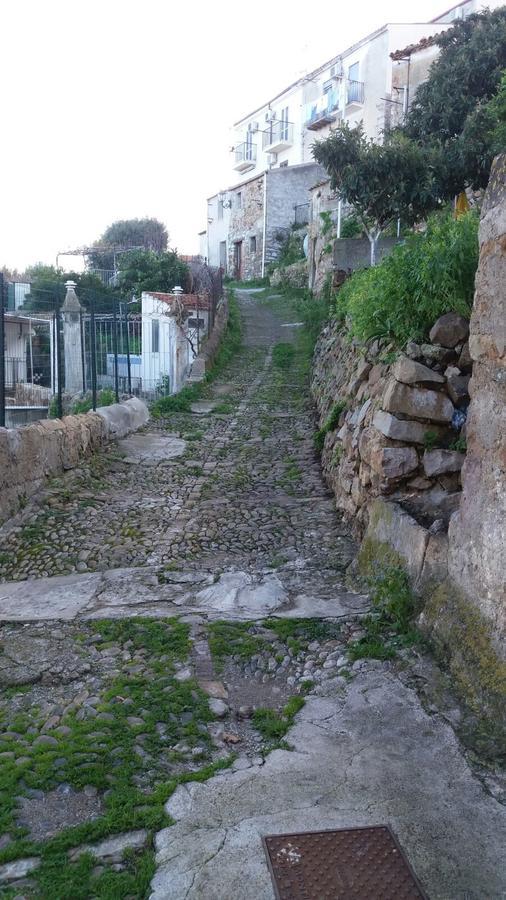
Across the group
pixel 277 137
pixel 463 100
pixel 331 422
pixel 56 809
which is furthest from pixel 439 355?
pixel 277 137

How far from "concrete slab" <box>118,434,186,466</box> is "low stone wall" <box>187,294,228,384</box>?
180 inches

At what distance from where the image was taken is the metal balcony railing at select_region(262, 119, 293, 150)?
39.3m

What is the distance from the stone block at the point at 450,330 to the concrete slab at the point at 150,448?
14.7ft

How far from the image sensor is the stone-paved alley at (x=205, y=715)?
7.91 feet

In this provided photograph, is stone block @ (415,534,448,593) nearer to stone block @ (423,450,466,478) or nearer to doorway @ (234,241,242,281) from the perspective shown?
stone block @ (423,450,466,478)

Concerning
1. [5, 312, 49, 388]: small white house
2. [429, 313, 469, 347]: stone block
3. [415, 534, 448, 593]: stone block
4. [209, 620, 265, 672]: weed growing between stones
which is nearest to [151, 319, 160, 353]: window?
[5, 312, 49, 388]: small white house

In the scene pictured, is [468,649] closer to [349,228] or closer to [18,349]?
[18,349]

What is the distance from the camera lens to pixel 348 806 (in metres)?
2.66

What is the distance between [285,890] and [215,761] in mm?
768

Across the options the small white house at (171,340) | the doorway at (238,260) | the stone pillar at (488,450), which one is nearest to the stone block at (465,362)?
the stone pillar at (488,450)

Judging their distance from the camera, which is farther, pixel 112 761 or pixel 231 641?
pixel 231 641

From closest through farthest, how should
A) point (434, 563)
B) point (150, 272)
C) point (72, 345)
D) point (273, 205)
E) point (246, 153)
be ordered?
1. point (434, 563)
2. point (72, 345)
3. point (150, 272)
4. point (273, 205)
5. point (246, 153)

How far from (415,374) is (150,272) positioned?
2020 centimetres

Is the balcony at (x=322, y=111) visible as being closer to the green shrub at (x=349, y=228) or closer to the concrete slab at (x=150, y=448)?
the green shrub at (x=349, y=228)
